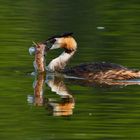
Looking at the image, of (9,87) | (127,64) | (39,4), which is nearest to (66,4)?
(39,4)

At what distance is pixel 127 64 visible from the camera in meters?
16.6

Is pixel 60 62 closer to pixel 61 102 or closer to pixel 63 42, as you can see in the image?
pixel 63 42

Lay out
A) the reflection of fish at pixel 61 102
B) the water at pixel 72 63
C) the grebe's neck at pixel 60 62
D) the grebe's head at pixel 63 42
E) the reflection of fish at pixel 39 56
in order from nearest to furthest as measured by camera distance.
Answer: the water at pixel 72 63 < the reflection of fish at pixel 61 102 < the reflection of fish at pixel 39 56 < the grebe's neck at pixel 60 62 < the grebe's head at pixel 63 42

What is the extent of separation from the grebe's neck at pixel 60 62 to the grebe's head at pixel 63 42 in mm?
105

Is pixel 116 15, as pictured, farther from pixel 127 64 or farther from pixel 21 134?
pixel 21 134

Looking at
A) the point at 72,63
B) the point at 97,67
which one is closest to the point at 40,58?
the point at 72,63

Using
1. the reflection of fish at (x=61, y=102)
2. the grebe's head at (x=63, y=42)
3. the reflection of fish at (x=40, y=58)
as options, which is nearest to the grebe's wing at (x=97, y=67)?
the reflection of fish at (x=61, y=102)

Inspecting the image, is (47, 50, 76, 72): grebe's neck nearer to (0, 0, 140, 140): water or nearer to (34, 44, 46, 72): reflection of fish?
(34, 44, 46, 72): reflection of fish

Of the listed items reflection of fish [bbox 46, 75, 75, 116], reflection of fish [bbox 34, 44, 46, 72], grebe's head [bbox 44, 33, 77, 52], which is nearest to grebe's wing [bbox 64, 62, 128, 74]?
reflection of fish [bbox 46, 75, 75, 116]

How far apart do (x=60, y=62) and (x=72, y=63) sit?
0.85 metres

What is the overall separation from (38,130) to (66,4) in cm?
1387

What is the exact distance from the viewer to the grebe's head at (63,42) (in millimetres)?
16844

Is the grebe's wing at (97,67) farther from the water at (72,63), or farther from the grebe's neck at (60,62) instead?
the grebe's neck at (60,62)

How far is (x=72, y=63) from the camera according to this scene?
17438 mm
